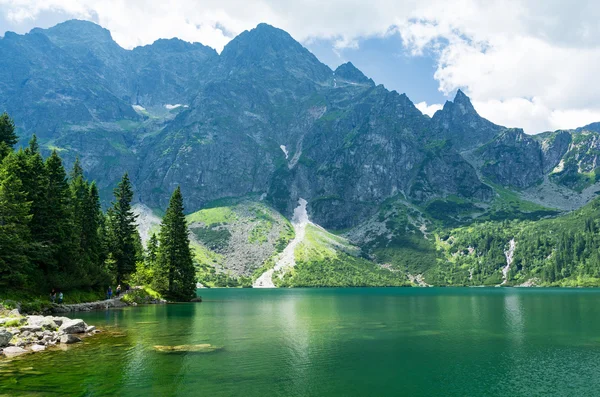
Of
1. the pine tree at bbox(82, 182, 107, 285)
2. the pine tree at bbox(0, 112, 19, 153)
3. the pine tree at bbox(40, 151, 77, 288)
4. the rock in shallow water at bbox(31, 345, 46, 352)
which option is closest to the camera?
the rock in shallow water at bbox(31, 345, 46, 352)

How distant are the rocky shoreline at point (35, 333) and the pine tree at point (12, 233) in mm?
11360

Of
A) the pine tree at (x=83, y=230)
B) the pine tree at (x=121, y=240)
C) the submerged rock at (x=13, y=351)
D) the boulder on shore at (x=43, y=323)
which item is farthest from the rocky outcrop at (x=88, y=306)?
the submerged rock at (x=13, y=351)

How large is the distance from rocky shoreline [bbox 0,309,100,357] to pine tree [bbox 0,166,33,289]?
447 inches

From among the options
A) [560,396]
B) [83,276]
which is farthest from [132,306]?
[560,396]

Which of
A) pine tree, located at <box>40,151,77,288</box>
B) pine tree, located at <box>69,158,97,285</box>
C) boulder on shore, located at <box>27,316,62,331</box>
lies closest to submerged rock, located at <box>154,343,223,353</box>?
boulder on shore, located at <box>27,316,62,331</box>

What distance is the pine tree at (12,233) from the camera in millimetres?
56875

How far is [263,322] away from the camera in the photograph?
7338cm

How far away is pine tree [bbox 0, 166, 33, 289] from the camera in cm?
5688

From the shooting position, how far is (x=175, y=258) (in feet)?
375

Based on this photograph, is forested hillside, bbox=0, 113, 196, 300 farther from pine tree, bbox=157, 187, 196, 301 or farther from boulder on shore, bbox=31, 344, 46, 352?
boulder on shore, bbox=31, 344, 46, 352

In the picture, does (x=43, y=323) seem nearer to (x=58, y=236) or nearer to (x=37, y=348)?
(x=37, y=348)

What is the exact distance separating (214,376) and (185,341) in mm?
16561

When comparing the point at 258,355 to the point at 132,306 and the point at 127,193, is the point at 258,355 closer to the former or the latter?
the point at 132,306

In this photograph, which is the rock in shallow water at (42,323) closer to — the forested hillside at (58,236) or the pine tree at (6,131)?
the forested hillside at (58,236)
